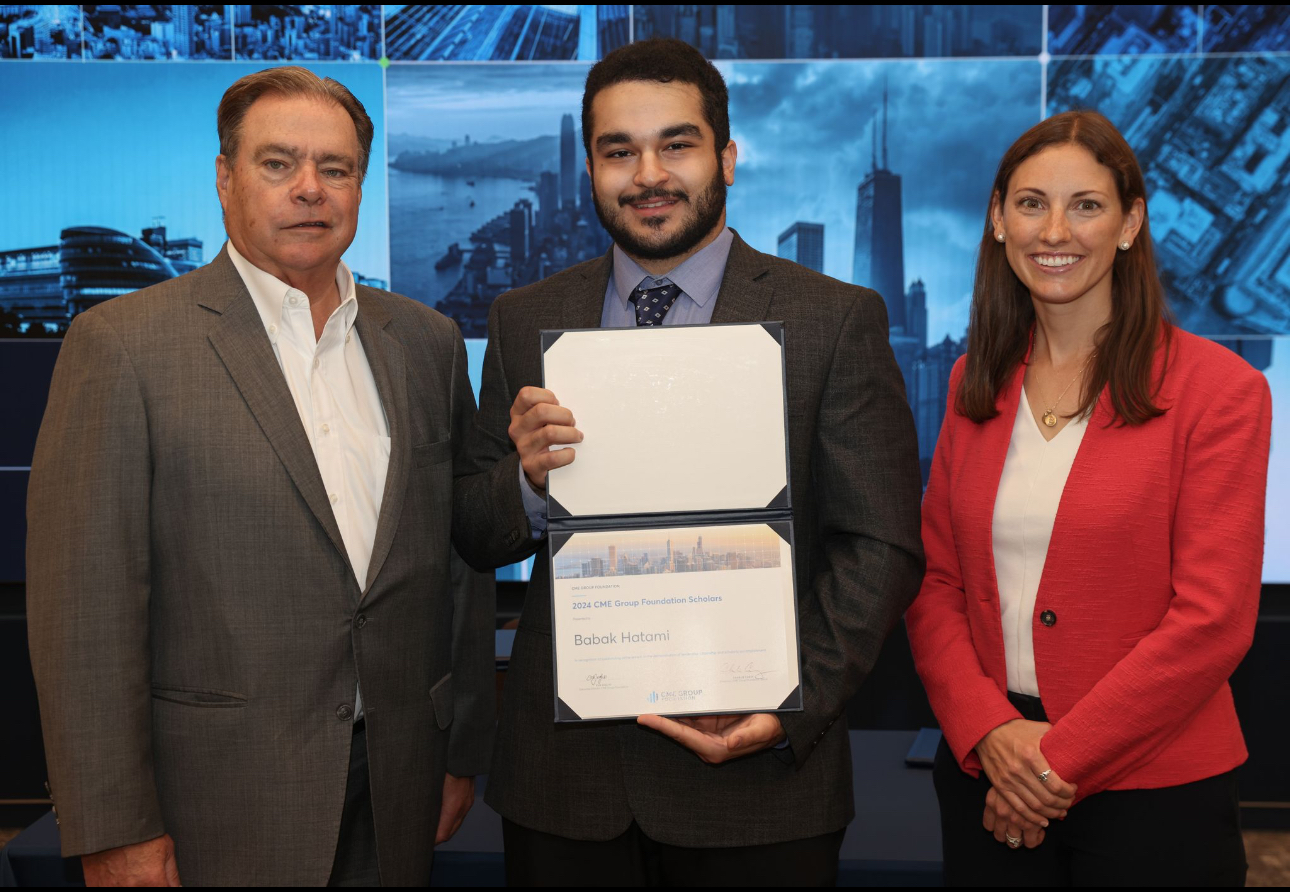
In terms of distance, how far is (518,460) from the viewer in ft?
5.54

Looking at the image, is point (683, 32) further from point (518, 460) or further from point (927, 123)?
point (518, 460)

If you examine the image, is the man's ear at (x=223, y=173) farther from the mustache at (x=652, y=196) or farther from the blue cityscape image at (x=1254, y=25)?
the blue cityscape image at (x=1254, y=25)

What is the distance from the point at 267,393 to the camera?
5.54 ft

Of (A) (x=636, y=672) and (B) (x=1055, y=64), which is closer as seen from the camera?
(A) (x=636, y=672)

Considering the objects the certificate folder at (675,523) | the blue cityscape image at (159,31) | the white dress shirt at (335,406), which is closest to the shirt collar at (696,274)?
the certificate folder at (675,523)

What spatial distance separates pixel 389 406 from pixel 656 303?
51 cm

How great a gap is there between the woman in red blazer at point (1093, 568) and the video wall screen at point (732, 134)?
2036 mm

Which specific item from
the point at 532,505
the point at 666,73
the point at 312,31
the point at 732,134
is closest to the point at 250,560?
the point at 532,505

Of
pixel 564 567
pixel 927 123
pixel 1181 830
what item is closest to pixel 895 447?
pixel 564 567

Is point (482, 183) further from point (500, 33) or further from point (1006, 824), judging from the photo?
point (1006, 824)

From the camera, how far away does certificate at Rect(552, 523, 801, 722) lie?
1507 mm

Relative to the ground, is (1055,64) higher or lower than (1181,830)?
higher

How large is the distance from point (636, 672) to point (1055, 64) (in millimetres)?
3227
